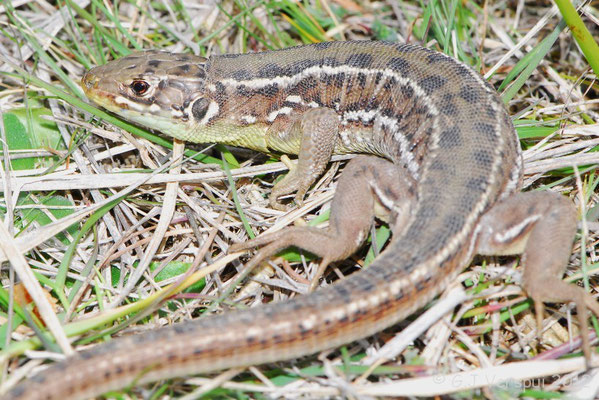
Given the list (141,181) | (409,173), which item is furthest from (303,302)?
(141,181)

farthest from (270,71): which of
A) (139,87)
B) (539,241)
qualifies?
(539,241)

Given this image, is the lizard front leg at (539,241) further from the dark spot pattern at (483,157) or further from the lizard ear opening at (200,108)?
the lizard ear opening at (200,108)

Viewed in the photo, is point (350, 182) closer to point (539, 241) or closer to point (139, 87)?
point (539, 241)

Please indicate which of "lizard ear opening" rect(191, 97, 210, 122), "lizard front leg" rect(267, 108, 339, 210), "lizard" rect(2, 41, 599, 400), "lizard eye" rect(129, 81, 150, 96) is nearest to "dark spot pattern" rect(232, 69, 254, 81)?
"lizard" rect(2, 41, 599, 400)

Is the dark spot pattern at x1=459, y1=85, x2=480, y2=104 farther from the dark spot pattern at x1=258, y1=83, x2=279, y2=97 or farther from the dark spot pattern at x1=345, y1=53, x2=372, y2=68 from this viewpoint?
the dark spot pattern at x1=258, y1=83, x2=279, y2=97

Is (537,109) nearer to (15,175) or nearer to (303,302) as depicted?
(303,302)

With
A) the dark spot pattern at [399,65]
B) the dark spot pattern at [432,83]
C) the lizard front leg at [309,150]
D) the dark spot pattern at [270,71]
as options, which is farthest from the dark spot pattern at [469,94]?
the dark spot pattern at [270,71]

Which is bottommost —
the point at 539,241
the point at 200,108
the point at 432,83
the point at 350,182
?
the point at 539,241
